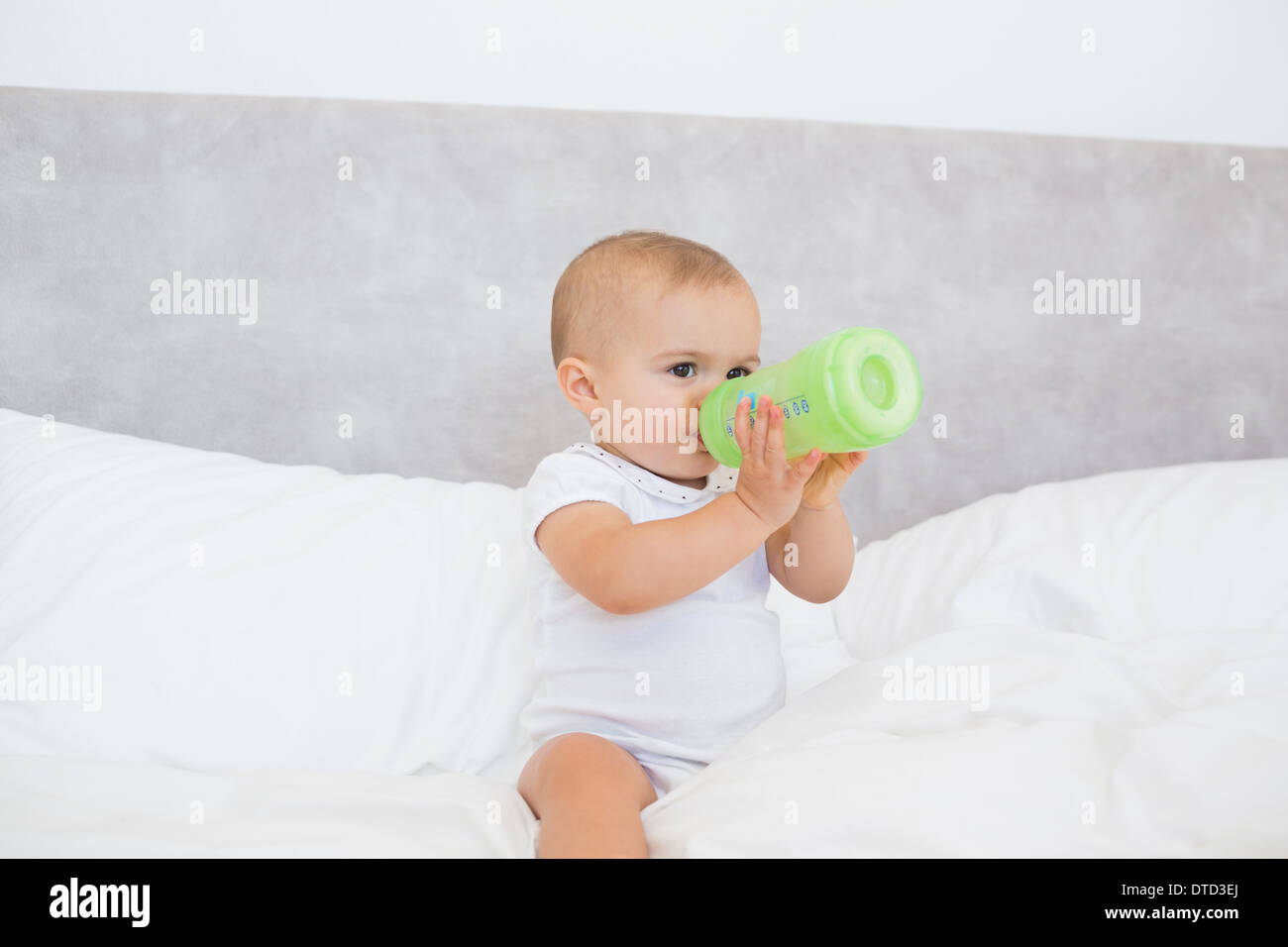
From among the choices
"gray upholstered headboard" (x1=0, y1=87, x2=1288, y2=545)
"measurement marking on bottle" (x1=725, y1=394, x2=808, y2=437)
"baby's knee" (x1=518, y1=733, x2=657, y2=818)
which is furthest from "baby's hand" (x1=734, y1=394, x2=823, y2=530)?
"gray upholstered headboard" (x1=0, y1=87, x2=1288, y2=545)

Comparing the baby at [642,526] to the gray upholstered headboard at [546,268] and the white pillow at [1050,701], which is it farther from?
the gray upholstered headboard at [546,268]

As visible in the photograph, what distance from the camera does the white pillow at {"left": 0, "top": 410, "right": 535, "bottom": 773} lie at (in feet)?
3.16

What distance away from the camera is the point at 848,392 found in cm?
69

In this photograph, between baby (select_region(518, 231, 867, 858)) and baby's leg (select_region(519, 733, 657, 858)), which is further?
baby (select_region(518, 231, 867, 858))

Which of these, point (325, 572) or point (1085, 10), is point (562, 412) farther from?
point (1085, 10)

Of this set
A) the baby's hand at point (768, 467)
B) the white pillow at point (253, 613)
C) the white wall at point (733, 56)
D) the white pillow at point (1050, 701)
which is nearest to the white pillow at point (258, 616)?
the white pillow at point (253, 613)

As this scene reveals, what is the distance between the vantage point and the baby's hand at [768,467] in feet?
2.47

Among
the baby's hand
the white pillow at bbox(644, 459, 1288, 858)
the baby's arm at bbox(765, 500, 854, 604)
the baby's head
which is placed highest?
the baby's head

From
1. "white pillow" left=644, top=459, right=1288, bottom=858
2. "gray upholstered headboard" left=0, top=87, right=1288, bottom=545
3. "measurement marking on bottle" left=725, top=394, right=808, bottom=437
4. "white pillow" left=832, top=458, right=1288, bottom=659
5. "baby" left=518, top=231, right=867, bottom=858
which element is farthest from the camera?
"gray upholstered headboard" left=0, top=87, right=1288, bottom=545

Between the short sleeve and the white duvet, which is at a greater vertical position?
the short sleeve

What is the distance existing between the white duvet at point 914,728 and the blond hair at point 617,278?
1.16ft

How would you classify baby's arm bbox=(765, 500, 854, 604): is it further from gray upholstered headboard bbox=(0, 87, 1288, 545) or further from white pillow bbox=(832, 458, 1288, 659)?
gray upholstered headboard bbox=(0, 87, 1288, 545)

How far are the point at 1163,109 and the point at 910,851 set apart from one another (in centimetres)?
152
